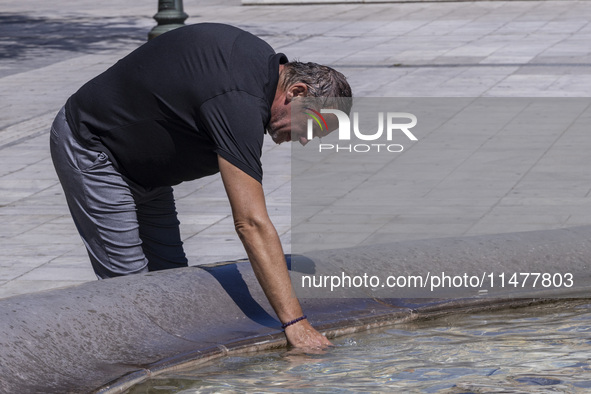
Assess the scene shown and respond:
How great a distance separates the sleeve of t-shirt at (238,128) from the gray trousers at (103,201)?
62cm

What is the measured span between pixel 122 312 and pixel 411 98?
7.57m

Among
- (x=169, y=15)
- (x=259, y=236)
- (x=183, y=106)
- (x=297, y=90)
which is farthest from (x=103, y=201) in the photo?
(x=169, y=15)

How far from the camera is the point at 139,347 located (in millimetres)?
3629

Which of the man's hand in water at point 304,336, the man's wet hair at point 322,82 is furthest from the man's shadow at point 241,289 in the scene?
the man's wet hair at point 322,82

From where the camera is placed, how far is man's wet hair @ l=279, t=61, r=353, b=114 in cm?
350

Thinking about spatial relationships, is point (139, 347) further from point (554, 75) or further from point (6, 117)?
point (554, 75)

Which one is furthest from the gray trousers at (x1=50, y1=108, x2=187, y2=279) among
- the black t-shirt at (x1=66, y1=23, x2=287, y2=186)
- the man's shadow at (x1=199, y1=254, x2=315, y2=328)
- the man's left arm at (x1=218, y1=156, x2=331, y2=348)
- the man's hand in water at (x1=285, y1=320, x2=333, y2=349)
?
the man's hand in water at (x1=285, y1=320, x2=333, y2=349)

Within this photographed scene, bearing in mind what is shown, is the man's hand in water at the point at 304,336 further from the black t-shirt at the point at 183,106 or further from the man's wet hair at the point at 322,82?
the man's wet hair at the point at 322,82

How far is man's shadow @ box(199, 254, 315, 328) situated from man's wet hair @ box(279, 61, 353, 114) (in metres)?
0.86

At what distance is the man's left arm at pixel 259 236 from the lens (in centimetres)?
347

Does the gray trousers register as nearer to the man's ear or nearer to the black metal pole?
the man's ear

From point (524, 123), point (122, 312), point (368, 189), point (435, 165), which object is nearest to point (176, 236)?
point (122, 312)

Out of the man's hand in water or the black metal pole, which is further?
the black metal pole

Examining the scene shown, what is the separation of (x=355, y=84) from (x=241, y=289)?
7.94 metres
